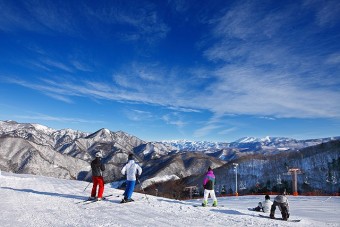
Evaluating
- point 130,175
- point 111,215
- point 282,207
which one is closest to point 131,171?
point 130,175

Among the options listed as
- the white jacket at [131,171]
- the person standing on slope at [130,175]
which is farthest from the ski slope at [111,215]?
the white jacket at [131,171]

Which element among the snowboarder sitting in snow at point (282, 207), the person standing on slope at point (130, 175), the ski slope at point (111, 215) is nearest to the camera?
the ski slope at point (111, 215)

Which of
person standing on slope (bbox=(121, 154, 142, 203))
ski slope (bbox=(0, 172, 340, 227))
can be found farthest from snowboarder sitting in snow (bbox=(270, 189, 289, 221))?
person standing on slope (bbox=(121, 154, 142, 203))

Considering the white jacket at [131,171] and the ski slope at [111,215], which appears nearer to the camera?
the ski slope at [111,215]

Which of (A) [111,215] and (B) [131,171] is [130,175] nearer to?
(B) [131,171]

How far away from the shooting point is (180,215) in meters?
12.3

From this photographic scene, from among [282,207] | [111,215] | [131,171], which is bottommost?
[111,215]

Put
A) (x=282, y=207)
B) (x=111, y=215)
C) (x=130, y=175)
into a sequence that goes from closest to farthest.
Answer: (x=111, y=215), (x=282, y=207), (x=130, y=175)

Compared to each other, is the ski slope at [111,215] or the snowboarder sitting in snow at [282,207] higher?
the snowboarder sitting in snow at [282,207]

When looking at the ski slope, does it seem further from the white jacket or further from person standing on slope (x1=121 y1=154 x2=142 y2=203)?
the white jacket

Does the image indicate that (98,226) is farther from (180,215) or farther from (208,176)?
(208,176)

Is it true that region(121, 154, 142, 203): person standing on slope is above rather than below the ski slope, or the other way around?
above

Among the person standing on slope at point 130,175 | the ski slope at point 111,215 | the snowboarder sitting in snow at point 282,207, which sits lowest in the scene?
the ski slope at point 111,215

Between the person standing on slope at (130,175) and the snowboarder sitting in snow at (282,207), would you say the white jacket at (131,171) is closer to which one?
the person standing on slope at (130,175)
